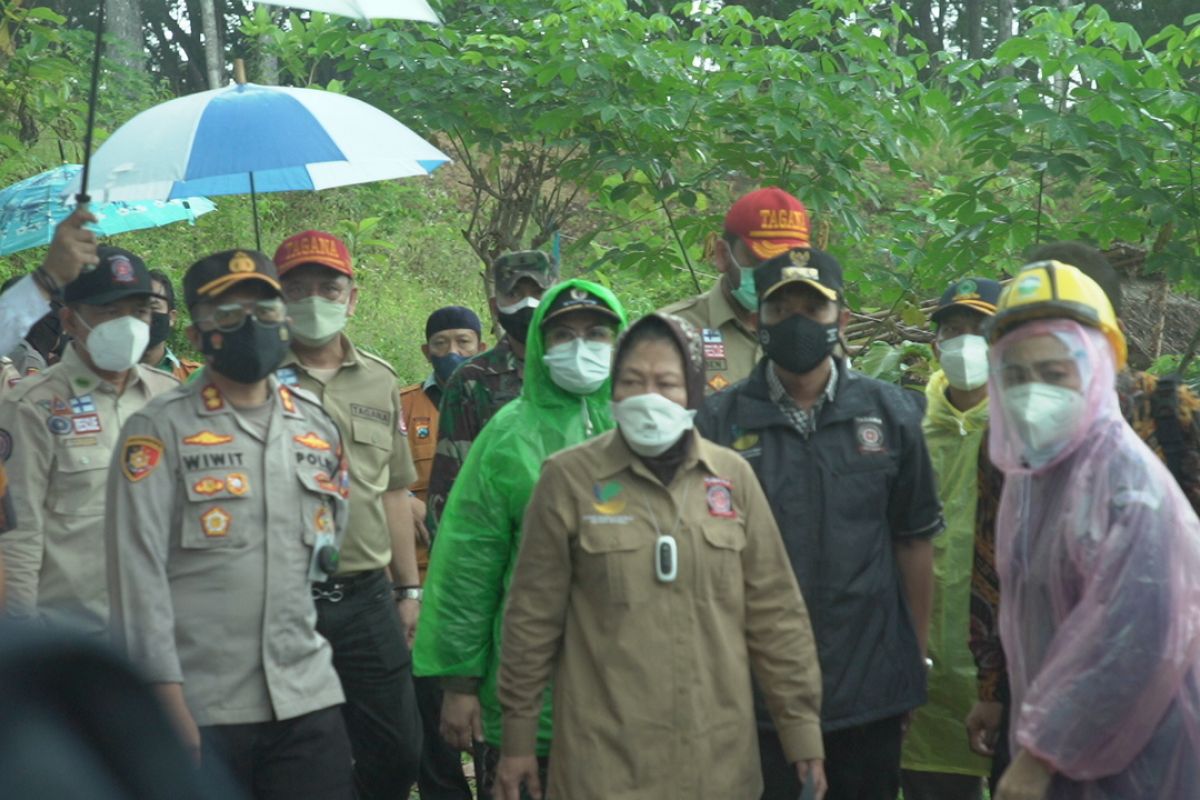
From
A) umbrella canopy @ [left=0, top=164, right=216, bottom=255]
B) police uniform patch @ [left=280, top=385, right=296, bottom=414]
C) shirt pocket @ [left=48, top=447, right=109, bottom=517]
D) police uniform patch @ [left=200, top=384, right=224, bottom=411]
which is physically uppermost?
umbrella canopy @ [left=0, top=164, right=216, bottom=255]

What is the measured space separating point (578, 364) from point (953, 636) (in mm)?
1701

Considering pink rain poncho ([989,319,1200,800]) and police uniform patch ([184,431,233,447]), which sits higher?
police uniform patch ([184,431,233,447])

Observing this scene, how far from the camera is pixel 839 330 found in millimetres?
5027

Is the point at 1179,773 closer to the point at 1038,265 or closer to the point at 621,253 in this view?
the point at 1038,265

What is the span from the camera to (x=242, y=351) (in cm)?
478

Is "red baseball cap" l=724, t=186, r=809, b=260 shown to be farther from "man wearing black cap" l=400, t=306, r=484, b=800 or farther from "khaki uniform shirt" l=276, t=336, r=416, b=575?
"man wearing black cap" l=400, t=306, r=484, b=800

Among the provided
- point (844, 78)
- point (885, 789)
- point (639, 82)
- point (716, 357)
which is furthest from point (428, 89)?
point (885, 789)

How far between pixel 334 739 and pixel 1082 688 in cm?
231

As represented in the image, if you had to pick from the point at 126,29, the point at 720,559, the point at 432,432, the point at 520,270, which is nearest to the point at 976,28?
the point at 126,29

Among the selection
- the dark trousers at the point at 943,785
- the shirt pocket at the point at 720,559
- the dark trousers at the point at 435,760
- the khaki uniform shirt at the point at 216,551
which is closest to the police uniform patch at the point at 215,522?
the khaki uniform shirt at the point at 216,551

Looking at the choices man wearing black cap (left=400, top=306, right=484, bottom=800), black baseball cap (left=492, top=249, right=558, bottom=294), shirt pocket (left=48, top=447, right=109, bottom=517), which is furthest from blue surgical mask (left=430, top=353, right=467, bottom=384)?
shirt pocket (left=48, top=447, right=109, bottom=517)

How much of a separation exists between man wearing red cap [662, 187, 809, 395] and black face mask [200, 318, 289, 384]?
1.66 metres

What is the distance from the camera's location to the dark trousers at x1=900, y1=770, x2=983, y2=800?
5766 mm

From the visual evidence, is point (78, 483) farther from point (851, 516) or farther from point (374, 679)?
point (851, 516)
